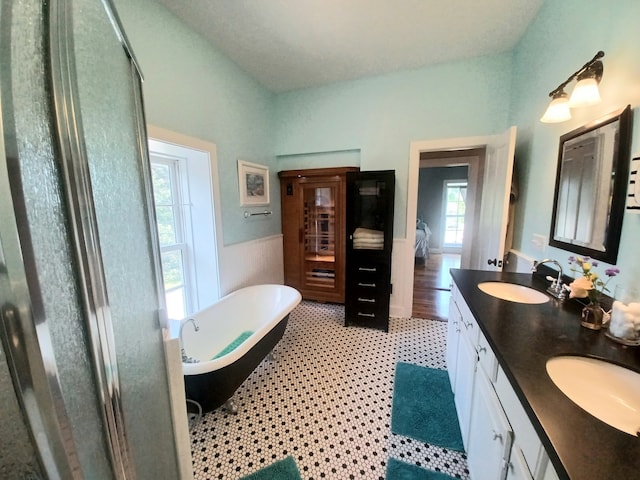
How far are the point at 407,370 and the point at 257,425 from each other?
121 cm

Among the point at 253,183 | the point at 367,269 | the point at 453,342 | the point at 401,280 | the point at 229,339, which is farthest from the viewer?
the point at 401,280

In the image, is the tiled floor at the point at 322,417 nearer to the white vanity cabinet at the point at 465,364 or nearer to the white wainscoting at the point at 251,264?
the white vanity cabinet at the point at 465,364

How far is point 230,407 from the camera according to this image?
1.64 meters

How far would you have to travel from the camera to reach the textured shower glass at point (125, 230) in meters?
0.59

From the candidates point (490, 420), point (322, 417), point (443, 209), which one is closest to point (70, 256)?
point (490, 420)

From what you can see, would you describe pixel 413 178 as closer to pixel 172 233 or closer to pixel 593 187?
pixel 593 187

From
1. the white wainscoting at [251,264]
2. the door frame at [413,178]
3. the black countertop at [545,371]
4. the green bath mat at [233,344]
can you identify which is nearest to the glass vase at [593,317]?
the black countertop at [545,371]

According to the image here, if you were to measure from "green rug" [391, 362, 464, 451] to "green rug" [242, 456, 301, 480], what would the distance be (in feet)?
2.07

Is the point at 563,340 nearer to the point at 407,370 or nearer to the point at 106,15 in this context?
the point at 407,370

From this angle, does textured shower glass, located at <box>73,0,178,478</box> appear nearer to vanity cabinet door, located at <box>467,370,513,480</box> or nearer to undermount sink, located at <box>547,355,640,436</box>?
vanity cabinet door, located at <box>467,370,513,480</box>

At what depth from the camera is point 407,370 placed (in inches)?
79.1

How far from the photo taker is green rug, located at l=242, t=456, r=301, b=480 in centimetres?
124

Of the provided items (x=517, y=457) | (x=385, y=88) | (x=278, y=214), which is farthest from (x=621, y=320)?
(x=278, y=214)

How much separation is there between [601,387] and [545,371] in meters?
0.24
